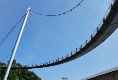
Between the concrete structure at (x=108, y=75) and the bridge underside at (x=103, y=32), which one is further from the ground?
the bridge underside at (x=103, y=32)

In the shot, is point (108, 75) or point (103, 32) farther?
point (103, 32)

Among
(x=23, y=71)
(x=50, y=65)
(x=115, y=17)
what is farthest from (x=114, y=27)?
(x=23, y=71)

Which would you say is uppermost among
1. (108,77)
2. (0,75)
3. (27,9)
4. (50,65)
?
(0,75)

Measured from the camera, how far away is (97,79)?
21203mm

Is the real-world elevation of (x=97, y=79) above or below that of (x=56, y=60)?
below

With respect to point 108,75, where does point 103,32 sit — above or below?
above

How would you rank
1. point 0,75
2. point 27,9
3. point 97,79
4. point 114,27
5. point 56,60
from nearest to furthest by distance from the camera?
1. point 27,9
2. point 97,79
3. point 114,27
4. point 56,60
5. point 0,75

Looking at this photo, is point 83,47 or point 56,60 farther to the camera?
point 56,60

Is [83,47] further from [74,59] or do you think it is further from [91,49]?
[74,59]

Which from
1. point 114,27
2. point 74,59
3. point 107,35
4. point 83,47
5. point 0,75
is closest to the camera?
point 114,27

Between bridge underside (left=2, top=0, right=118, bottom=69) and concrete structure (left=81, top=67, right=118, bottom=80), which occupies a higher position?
bridge underside (left=2, top=0, right=118, bottom=69)

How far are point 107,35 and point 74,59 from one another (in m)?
15.8

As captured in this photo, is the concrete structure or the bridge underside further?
the bridge underside

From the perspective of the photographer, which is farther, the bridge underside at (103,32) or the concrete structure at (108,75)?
the bridge underside at (103,32)
